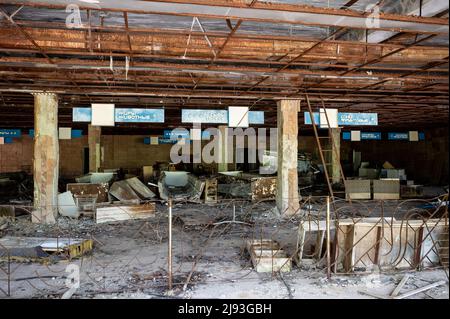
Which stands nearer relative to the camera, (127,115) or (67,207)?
(127,115)

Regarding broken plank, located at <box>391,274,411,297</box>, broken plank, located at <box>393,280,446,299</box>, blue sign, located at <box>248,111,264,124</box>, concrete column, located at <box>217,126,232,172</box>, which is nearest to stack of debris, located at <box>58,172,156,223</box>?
blue sign, located at <box>248,111,264,124</box>

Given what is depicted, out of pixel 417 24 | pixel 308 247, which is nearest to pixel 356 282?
pixel 308 247

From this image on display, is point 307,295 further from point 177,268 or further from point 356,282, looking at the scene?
point 177,268

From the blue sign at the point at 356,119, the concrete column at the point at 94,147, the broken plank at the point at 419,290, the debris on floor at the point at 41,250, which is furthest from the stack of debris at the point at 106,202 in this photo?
the broken plank at the point at 419,290

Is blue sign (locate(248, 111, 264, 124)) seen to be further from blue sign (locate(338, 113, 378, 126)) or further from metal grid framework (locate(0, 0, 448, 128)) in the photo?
blue sign (locate(338, 113, 378, 126))

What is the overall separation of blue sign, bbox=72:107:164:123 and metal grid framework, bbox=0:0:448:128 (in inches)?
25.2

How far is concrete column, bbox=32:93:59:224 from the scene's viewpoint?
1194cm

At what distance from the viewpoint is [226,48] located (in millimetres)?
7855

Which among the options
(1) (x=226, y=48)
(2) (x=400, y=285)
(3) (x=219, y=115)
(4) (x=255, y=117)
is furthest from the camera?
(4) (x=255, y=117)

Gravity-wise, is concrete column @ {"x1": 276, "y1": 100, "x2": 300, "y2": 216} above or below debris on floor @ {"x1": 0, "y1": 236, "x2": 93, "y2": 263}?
above

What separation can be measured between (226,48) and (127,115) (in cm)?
538

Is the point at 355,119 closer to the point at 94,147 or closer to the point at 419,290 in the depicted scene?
the point at 419,290

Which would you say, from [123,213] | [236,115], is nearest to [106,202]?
[123,213]
